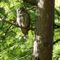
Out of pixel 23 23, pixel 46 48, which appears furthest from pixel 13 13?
pixel 46 48

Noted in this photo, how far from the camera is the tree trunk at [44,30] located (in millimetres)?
1778

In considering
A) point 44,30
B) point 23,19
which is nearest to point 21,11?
point 23,19

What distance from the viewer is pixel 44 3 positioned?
5.84ft

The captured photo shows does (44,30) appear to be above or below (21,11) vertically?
below

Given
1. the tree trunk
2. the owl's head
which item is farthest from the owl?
the tree trunk

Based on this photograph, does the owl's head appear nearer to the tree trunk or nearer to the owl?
the owl

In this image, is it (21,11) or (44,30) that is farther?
(21,11)

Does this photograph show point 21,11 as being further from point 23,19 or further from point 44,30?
point 44,30

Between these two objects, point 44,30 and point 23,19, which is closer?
point 44,30

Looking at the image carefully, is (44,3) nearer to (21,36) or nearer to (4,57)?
(21,36)

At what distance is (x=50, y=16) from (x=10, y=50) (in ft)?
2.39

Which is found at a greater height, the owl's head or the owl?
the owl's head

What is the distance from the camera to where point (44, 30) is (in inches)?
70.5

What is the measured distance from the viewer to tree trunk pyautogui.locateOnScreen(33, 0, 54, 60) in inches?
70.0
